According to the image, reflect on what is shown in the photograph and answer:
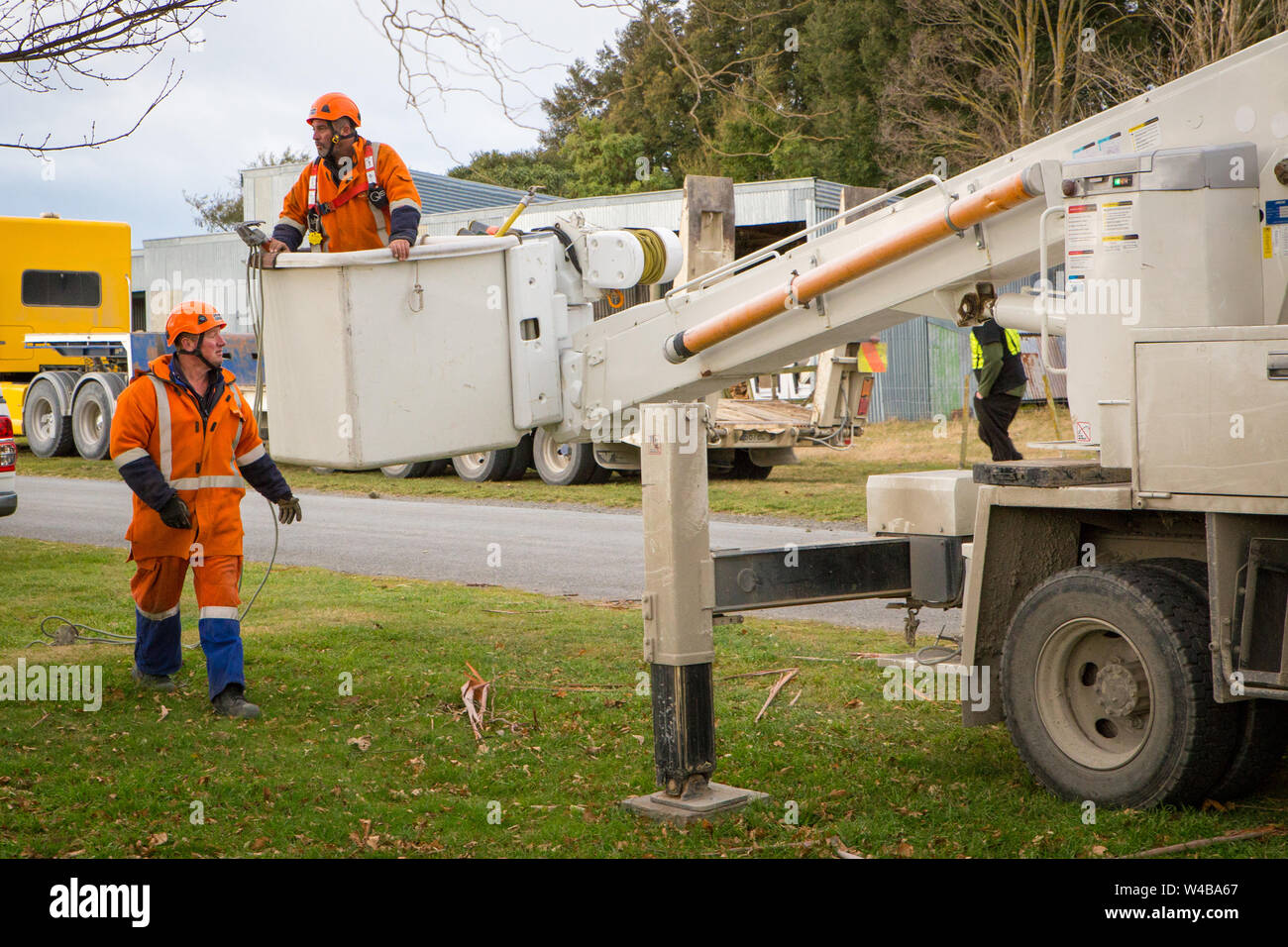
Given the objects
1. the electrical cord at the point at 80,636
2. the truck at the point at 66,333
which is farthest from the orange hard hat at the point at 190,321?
the truck at the point at 66,333

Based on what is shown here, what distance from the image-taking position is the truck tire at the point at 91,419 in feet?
72.6

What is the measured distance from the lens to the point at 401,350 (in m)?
5.77

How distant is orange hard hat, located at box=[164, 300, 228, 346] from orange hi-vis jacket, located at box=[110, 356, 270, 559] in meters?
0.16

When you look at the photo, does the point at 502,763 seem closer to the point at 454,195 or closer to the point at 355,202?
the point at 355,202

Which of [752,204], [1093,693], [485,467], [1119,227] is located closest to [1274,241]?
[1119,227]

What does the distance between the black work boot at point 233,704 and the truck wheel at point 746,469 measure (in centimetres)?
→ 1254

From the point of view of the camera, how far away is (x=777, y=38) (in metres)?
6.79

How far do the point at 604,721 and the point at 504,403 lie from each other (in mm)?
1632

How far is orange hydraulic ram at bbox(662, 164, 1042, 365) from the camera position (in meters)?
5.29

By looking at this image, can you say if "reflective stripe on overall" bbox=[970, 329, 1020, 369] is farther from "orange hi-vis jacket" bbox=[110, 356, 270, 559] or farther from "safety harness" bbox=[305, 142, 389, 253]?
"safety harness" bbox=[305, 142, 389, 253]

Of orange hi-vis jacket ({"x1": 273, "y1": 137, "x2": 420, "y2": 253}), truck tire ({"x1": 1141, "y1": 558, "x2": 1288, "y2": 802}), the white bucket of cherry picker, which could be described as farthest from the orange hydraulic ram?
truck tire ({"x1": 1141, "y1": 558, "x2": 1288, "y2": 802})

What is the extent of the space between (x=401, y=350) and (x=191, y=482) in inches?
73.1
